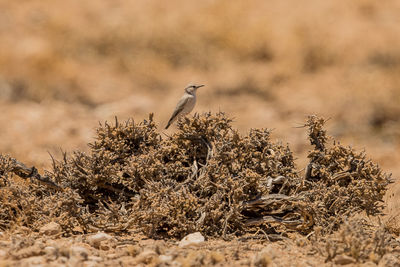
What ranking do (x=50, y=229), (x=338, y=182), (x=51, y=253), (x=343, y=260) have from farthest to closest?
(x=338, y=182), (x=50, y=229), (x=343, y=260), (x=51, y=253)

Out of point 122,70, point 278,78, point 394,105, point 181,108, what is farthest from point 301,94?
point 181,108

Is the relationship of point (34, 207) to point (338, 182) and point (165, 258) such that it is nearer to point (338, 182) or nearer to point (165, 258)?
point (165, 258)

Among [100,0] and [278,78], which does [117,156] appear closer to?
[278,78]

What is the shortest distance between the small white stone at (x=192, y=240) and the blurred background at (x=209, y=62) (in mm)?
10785

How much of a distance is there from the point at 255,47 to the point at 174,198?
16662 mm

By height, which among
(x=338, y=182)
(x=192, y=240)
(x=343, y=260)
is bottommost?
(x=343, y=260)

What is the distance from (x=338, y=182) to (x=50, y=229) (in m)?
2.80

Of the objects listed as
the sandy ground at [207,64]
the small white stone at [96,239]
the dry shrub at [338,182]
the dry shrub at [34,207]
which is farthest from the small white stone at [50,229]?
the sandy ground at [207,64]

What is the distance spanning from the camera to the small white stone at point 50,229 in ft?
15.2

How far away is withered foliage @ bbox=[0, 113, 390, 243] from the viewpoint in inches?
192

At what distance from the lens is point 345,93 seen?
60.1ft

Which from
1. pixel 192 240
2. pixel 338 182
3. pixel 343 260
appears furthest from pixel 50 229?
pixel 338 182

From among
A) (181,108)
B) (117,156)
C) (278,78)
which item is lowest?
(117,156)

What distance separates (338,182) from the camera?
540 centimetres
